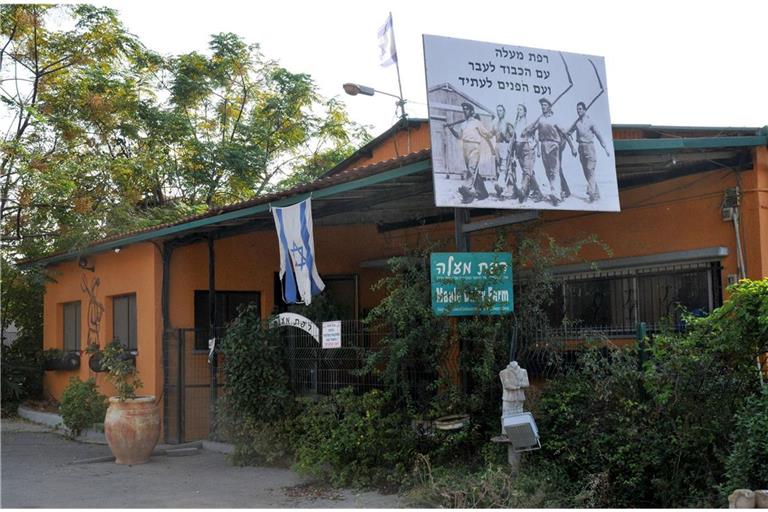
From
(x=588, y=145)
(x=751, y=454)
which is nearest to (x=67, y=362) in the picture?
(x=588, y=145)

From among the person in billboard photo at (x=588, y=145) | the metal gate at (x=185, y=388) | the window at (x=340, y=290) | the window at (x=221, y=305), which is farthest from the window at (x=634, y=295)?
the metal gate at (x=185, y=388)

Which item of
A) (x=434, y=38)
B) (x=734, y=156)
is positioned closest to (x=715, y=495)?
(x=734, y=156)

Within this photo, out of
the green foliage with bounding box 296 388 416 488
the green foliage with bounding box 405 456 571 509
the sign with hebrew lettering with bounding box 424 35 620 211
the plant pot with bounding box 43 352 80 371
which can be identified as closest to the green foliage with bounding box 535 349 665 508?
the green foliage with bounding box 405 456 571 509

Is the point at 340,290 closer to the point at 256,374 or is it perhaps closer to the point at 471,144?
the point at 256,374

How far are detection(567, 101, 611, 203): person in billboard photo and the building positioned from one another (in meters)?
0.25

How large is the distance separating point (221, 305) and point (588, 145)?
7389 millimetres

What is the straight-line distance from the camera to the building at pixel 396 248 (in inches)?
375

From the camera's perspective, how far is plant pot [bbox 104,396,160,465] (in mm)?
11297

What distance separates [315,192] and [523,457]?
12.8ft

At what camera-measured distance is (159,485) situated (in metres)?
9.77

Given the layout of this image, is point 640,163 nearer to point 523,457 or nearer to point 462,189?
point 462,189

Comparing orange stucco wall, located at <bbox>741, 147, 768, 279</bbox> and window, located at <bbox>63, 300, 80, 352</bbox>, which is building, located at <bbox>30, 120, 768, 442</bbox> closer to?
orange stucco wall, located at <bbox>741, 147, 768, 279</bbox>

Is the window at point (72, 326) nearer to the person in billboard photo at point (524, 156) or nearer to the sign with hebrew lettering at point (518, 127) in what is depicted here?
the sign with hebrew lettering at point (518, 127)

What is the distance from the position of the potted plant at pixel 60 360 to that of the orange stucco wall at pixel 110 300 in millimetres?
170
